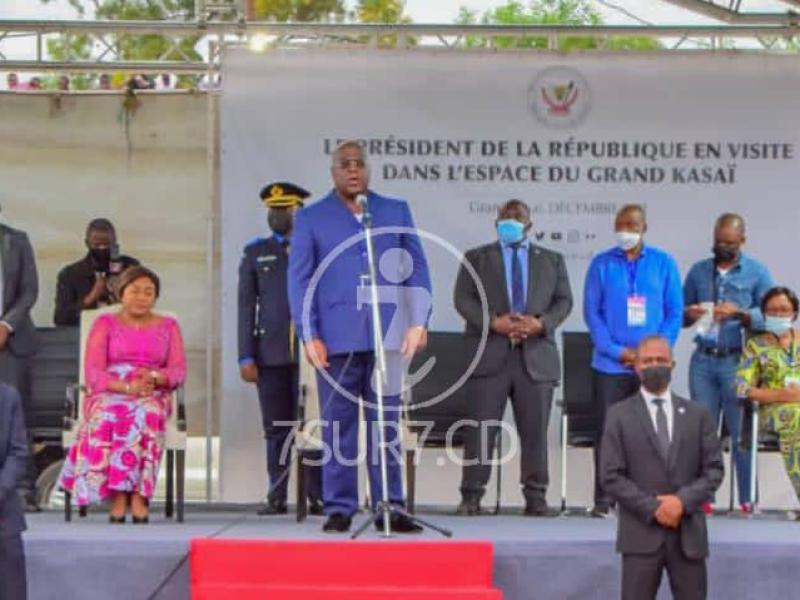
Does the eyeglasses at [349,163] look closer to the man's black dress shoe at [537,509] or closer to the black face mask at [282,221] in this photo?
the black face mask at [282,221]

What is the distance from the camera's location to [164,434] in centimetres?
883

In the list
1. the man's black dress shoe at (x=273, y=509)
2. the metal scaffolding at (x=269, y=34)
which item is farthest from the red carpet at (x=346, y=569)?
the metal scaffolding at (x=269, y=34)

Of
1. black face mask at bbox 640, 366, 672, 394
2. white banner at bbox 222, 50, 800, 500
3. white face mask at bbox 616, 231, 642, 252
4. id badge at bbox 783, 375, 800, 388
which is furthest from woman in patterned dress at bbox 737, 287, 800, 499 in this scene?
black face mask at bbox 640, 366, 672, 394

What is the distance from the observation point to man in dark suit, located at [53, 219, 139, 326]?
10219 mm

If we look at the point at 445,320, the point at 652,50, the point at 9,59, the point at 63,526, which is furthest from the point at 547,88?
the point at 63,526

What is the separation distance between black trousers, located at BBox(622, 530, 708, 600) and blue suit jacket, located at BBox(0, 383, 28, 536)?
233 cm

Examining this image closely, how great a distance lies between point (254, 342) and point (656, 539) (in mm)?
3098

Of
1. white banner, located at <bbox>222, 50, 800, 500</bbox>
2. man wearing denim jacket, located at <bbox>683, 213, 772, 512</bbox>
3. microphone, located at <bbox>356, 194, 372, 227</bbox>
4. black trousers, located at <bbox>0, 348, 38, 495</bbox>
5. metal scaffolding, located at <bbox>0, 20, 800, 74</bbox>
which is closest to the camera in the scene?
microphone, located at <bbox>356, 194, 372, 227</bbox>

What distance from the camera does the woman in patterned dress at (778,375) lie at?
30.8ft

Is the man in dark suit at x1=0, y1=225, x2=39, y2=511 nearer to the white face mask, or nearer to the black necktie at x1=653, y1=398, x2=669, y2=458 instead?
the white face mask

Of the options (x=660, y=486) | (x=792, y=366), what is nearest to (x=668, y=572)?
(x=660, y=486)

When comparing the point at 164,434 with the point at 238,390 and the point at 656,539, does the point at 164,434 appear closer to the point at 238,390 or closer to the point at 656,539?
the point at 238,390

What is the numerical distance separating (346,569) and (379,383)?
78cm

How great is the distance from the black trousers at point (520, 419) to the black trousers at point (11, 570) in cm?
289
